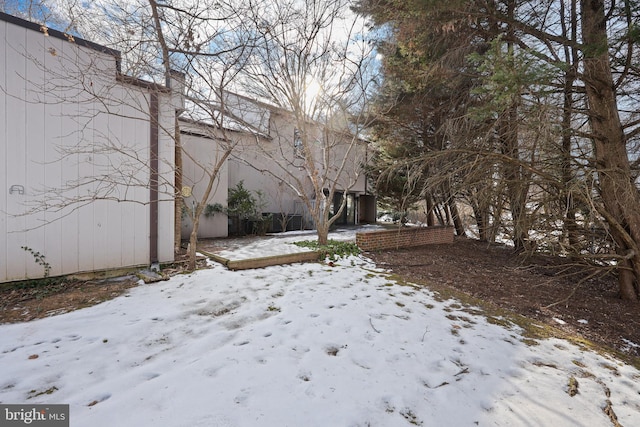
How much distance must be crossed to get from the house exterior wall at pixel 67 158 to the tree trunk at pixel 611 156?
6857mm

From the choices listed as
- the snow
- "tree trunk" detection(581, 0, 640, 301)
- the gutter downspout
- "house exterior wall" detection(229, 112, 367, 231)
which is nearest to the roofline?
the gutter downspout

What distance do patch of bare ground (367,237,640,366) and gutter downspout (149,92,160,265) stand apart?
4.41m

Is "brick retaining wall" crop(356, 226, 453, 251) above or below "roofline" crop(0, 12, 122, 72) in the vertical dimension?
below

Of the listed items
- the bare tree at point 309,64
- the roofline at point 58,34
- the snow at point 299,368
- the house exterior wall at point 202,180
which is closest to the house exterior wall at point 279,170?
the house exterior wall at point 202,180

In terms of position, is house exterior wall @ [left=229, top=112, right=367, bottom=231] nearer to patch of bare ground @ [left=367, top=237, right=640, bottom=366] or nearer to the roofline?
patch of bare ground @ [left=367, top=237, right=640, bottom=366]

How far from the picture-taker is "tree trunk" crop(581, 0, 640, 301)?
3.94 meters

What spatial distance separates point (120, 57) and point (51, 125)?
4.94 ft

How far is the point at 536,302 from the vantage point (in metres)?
4.28

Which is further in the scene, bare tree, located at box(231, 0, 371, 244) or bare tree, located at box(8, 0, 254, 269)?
bare tree, located at box(231, 0, 371, 244)

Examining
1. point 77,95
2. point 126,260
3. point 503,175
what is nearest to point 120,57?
point 77,95

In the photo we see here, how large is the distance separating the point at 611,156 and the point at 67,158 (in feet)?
27.0

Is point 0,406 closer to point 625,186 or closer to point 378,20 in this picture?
point 378,20

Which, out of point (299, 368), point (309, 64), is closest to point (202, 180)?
point (309, 64)

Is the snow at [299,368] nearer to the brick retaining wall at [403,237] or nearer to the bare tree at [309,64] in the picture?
the brick retaining wall at [403,237]
